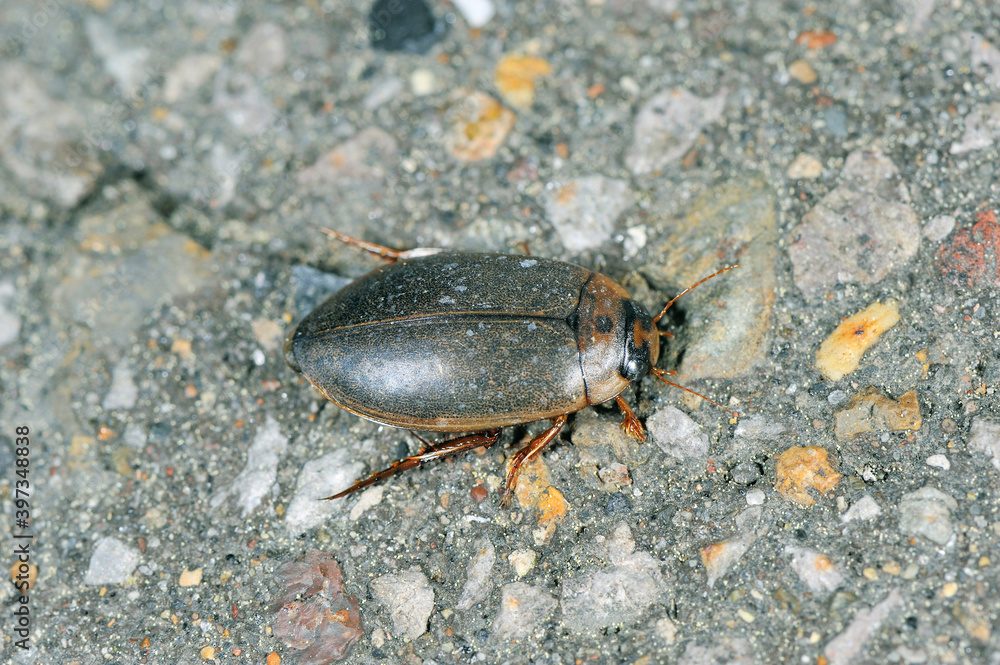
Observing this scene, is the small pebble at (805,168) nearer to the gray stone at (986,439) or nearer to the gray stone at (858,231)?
the gray stone at (858,231)

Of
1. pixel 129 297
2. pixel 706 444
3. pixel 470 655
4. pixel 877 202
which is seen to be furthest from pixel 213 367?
pixel 877 202

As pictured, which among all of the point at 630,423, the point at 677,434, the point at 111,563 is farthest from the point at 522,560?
the point at 111,563

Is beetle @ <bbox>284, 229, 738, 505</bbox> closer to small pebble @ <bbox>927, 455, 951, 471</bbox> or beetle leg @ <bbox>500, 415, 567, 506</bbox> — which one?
beetle leg @ <bbox>500, 415, 567, 506</bbox>

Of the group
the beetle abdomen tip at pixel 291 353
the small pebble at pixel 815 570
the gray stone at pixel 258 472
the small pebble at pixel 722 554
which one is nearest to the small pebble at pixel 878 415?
the small pebble at pixel 815 570

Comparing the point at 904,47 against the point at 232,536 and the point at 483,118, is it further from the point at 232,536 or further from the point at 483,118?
the point at 232,536

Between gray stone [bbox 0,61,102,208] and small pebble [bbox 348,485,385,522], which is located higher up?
gray stone [bbox 0,61,102,208]

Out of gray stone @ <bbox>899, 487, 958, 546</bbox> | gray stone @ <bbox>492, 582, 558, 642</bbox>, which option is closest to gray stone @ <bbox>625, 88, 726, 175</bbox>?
gray stone @ <bbox>899, 487, 958, 546</bbox>
